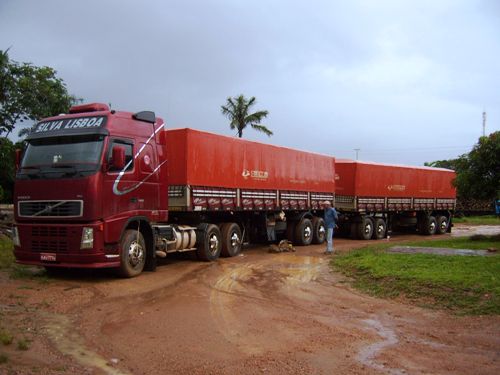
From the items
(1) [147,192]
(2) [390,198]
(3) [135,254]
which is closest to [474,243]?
(2) [390,198]

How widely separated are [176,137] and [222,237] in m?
3.28

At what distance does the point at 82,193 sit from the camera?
9289 mm

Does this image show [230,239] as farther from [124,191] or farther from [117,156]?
[117,156]

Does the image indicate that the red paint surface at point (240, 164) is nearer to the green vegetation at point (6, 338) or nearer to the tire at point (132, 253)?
the tire at point (132, 253)

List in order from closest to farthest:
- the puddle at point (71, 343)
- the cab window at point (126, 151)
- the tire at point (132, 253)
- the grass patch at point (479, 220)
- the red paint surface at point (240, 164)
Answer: the puddle at point (71, 343) < the cab window at point (126, 151) < the tire at point (132, 253) < the red paint surface at point (240, 164) < the grass patch at point (479, 220)

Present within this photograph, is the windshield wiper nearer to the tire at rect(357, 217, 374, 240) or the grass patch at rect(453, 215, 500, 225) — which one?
the tire at rect(357, 217, 374, 240)

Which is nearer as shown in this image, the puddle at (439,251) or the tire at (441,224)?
the puddle at (439,251)

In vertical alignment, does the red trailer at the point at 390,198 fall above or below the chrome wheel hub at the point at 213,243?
above

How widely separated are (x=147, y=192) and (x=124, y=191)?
2.79 feet

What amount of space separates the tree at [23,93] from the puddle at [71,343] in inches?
463

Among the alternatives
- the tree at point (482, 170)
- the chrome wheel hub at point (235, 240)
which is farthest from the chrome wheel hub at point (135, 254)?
the tree at point (482, 170)

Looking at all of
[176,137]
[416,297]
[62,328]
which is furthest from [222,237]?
[62,328]

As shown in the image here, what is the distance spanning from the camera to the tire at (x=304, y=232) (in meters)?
18.9

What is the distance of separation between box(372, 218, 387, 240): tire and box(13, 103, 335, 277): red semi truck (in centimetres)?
970
